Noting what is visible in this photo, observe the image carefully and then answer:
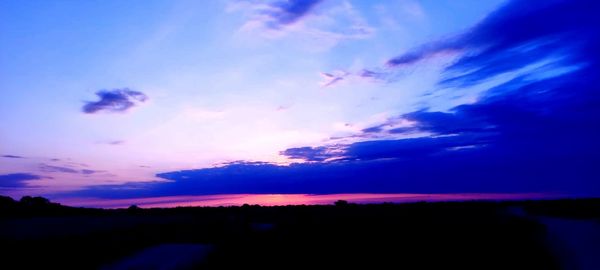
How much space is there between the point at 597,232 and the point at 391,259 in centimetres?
612

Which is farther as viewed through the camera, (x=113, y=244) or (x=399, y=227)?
(x=399, y=227)

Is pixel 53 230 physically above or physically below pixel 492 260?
above

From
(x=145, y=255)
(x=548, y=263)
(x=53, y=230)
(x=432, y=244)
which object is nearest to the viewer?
(x=548, y=263)

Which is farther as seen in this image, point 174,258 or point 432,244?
point 432,244

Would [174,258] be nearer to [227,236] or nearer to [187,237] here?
[227,236]

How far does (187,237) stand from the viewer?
2220cm

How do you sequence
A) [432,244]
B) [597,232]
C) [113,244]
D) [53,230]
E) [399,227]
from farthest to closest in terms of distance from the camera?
[53,230] < [399,227] < [113,244] < [432,244] < [597,232]

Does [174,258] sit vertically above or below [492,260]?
above

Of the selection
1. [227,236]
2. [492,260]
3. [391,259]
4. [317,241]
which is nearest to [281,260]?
[317,241]

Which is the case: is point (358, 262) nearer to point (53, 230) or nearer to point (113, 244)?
point (113, 244)

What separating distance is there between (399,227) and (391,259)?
5.50m

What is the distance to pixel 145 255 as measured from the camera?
13922 mm

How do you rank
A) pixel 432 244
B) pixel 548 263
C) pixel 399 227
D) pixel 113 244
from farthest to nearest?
1. pixel 399 227
2. pixel 113 244
3. pixel 432 244
4. pixel 548 263

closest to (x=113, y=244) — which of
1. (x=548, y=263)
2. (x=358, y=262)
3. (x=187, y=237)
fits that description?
(x=187, y=237)
